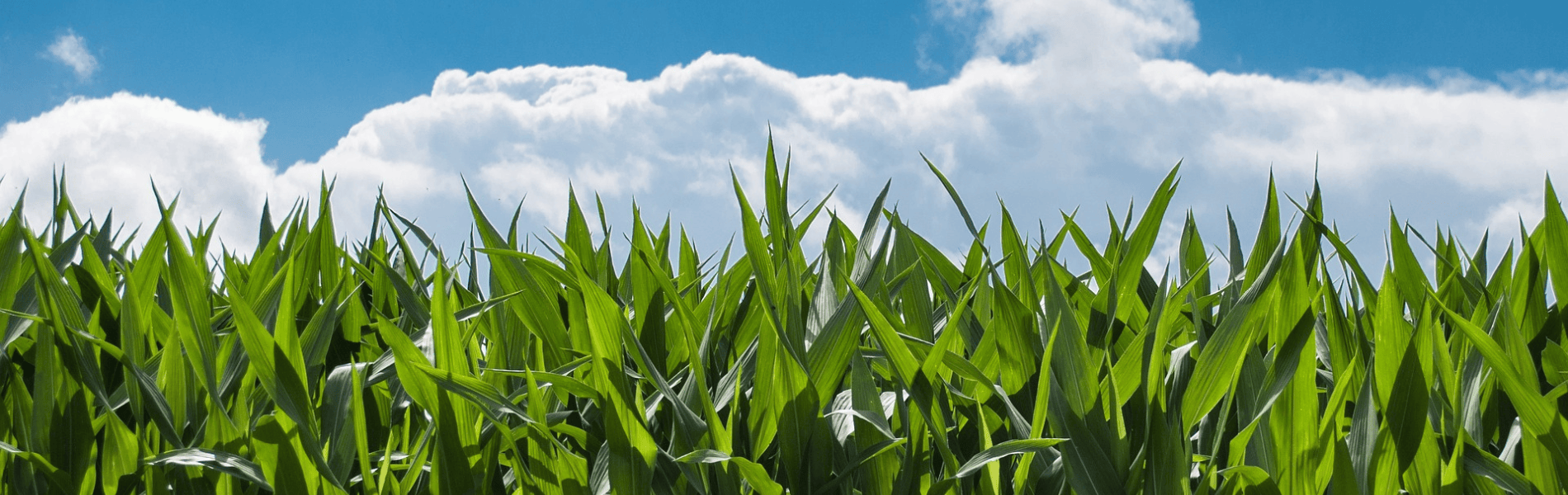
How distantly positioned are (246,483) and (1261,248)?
0.94 meters

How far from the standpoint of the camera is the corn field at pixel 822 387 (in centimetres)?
64

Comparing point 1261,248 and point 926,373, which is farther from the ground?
point 1261,248

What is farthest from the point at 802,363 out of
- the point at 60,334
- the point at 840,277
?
the point at 60,334

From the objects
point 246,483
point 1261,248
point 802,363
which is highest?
point 1261,248

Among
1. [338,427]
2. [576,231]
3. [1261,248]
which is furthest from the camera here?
[576,231]

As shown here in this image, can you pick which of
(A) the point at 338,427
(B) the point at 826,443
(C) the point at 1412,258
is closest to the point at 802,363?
(B) the point at 826,443

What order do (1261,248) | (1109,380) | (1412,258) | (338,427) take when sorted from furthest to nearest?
(1412,258) < (1261,248) < (338,427) < (1109,380)

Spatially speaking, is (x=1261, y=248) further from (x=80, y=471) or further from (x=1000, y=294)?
(x=80, y=471)

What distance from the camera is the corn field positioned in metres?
0.64

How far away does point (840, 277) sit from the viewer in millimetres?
859

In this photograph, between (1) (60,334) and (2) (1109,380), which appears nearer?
(2) (1109,380)

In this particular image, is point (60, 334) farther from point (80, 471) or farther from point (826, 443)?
point (826, 443)

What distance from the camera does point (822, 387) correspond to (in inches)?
28.8

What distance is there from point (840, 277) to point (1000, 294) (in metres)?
0.20
